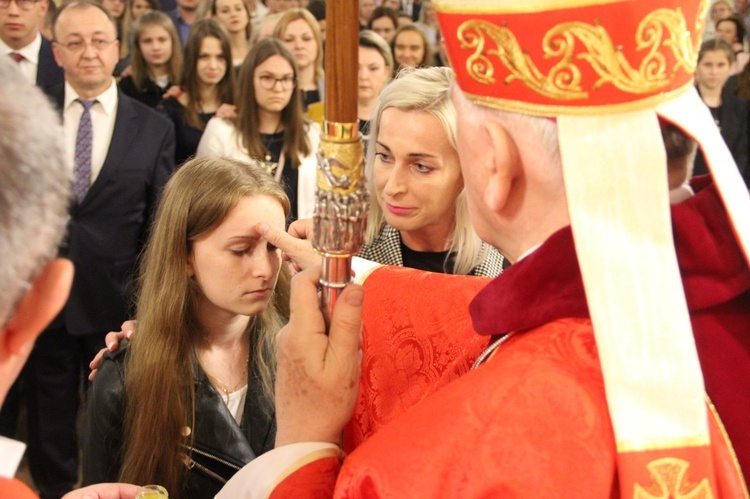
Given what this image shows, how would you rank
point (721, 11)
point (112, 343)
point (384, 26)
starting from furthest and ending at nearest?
point (721, 11) < point (384, 26) < point (112, 343)

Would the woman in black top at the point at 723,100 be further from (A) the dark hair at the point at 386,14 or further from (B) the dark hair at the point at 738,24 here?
(A) the dark hair at the point at 386,14

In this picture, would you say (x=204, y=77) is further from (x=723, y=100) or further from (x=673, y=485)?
(x=673, y=485)

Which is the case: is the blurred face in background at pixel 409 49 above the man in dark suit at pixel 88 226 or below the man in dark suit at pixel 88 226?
above

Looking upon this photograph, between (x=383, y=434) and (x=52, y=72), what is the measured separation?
418 centimetres

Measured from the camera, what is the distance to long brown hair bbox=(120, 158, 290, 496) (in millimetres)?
2436

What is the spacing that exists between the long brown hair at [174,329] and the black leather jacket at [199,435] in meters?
0.03

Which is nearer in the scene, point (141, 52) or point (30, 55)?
point (30, 55)

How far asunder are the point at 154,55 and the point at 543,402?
16.0 feet

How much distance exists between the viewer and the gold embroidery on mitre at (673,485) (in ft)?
4.34


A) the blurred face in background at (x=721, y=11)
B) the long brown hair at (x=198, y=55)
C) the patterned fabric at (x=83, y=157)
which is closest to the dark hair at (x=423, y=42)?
the long brown hair at (x=198, y=55)

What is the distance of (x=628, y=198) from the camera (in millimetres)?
1354

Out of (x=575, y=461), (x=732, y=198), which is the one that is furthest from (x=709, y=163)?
(x=575, y=461)

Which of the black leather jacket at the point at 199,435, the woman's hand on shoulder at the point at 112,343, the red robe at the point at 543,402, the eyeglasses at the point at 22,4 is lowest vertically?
the black leather jacket at the point at 199,435

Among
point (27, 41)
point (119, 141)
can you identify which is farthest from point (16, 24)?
point (119, 141)
